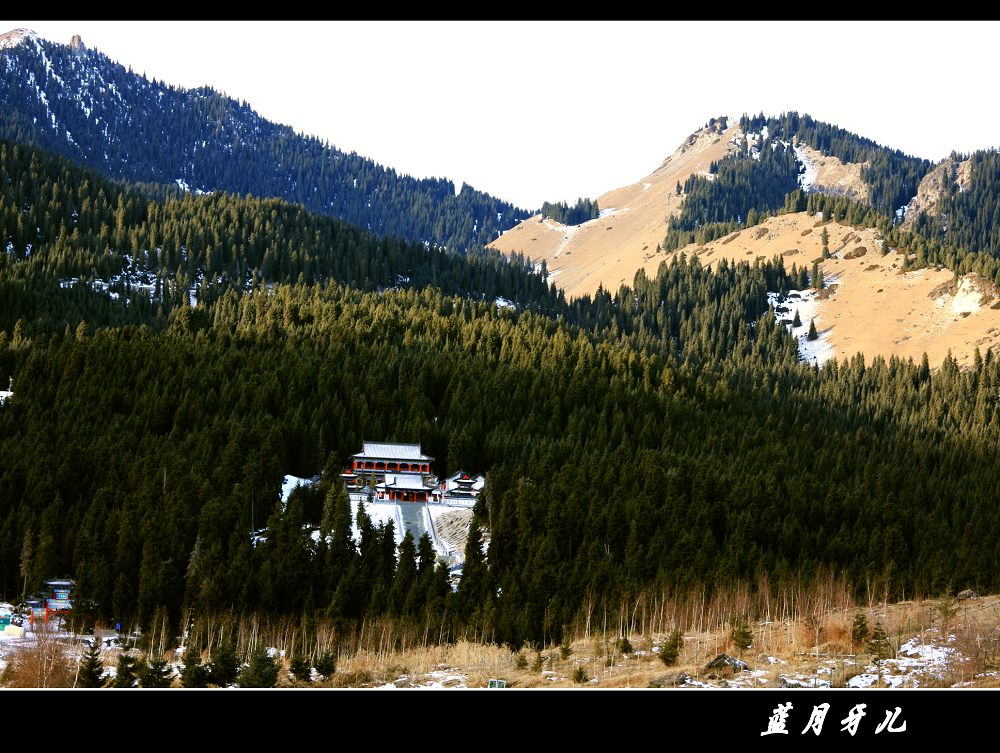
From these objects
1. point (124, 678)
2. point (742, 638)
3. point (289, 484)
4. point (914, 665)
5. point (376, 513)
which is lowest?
point (124, 678)

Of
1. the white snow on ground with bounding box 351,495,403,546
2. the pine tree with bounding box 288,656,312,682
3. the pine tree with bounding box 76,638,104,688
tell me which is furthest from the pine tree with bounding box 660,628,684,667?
the white snow on ground with bounding box 351,495,403,546

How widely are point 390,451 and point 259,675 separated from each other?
71.4m

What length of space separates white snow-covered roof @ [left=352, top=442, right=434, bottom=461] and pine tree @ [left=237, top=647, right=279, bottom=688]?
67.4 m

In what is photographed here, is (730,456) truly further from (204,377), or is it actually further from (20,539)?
(20,539)

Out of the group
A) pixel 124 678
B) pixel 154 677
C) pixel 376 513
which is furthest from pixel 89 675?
pixel 376 513

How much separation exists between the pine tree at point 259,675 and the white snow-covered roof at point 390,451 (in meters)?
67.4

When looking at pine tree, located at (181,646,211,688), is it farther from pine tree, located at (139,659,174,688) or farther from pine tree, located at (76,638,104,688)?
pine tree, located at (76,638,104,688)

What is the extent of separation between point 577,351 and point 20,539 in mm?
95027

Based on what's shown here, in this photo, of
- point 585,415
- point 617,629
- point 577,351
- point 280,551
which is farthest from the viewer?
point 577,351

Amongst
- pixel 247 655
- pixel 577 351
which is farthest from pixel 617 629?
pixel 577 351

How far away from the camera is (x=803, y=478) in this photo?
121438 millimetres

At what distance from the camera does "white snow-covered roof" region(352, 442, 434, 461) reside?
399ft

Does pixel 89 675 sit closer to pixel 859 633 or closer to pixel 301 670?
pixel 301 670

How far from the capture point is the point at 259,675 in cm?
5128
